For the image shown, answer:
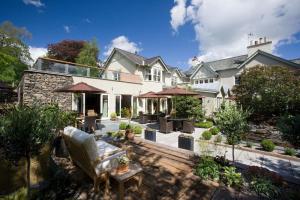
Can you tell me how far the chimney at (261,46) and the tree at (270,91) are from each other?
11670 millimetres

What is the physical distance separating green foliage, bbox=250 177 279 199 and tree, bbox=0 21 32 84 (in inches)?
1262

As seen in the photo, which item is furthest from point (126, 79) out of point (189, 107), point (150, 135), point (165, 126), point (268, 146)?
point (268, 146)

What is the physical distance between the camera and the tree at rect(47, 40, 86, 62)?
34281 millimetres

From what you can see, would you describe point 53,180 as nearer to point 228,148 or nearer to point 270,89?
point 228,148

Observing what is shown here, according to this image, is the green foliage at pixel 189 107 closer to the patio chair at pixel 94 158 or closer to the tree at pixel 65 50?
the patio chair at pixel 94 158

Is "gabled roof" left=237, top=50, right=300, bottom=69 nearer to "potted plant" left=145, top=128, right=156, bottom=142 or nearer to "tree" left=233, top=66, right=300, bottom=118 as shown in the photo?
"tree" left=233, top=66, right=300, bottom=118

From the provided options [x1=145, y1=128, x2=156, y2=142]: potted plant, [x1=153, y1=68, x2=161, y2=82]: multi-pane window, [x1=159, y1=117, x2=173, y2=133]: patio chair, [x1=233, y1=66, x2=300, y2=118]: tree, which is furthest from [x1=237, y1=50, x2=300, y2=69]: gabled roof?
[x1=145, y1=128, x2=156, y2=142]: potted plant

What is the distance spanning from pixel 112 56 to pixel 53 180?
2153cm

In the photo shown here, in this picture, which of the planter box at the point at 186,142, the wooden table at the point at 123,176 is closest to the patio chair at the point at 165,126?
the planter box at the point at 186,142

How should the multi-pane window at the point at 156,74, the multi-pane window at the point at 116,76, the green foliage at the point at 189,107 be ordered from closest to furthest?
the green foliage at the point at 189,107, the multi-pane window at the point at 116,76, the multi-pane window at the point at 156,74

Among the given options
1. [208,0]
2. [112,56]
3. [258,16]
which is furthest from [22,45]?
[258,16]

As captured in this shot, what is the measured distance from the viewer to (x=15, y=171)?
13.1 ft

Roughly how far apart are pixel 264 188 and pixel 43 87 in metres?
15.0

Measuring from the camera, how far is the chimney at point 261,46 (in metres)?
21.8
